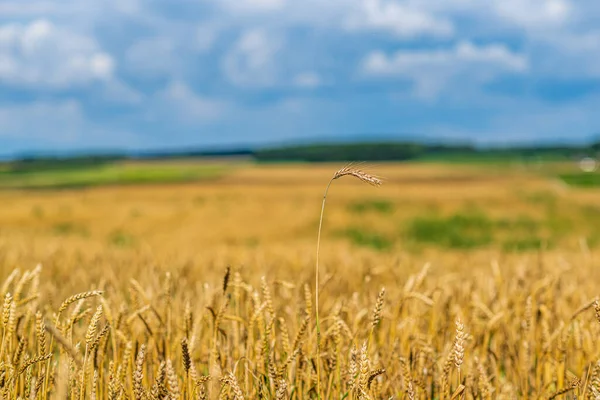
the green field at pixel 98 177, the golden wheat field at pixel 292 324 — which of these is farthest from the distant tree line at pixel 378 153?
the golden wheat field at pixel 292 324

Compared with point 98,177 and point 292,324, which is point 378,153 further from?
point 292,324

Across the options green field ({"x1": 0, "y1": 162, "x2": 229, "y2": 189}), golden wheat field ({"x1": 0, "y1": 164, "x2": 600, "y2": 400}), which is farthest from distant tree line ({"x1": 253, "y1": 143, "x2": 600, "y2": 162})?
golden wheat field ({"x1": 0, "y1": 164, "x2": 600, "y2": 400})

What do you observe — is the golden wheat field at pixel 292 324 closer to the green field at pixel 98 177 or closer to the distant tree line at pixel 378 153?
the green field at pixel 98 177

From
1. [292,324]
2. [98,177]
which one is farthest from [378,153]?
[292,324]

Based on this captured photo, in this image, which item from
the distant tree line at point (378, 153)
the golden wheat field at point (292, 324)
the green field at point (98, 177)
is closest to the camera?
the golden wheat field at point (292, 324)

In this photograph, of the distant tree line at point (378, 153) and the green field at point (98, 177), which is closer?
the green field at point (98, 177)

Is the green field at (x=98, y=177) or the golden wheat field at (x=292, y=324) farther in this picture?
the green field at (x=98, y=177)

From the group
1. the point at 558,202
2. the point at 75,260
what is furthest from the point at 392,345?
the point at 558,202

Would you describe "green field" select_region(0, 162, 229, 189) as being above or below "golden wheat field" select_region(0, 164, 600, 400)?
below

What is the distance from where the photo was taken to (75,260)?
722 centimetres

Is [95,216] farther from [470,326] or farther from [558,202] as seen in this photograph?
[470,326]

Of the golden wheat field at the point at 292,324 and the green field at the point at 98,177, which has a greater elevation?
the golden wheat field at the point at 292,324

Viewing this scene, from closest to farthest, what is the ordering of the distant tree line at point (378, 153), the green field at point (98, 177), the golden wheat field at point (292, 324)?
1. the golden wheat field at point (292, 324)
2. the green field at point (98, 177)
3. the distant tree line at point (378, 153)

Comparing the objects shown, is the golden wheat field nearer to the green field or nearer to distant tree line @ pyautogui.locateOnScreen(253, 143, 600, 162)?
the green field
